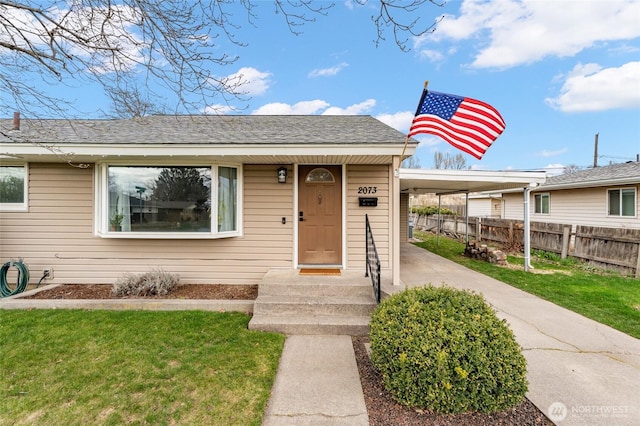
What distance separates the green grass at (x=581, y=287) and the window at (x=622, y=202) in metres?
4.49

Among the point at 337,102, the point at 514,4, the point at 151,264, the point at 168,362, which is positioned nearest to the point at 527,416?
the point at 168,362

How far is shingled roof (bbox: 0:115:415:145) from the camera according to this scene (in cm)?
466

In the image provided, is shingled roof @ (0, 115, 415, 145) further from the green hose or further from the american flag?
the green hose

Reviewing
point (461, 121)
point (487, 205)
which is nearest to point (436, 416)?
point (461, 121)

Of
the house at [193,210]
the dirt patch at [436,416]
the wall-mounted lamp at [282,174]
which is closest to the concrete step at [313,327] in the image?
the dirt patch at [436,416]

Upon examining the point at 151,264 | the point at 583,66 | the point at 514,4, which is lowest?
the point at 151,264

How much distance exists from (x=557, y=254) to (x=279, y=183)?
899cm

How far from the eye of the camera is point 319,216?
18.2 feet

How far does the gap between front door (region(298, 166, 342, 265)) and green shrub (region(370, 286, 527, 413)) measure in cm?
311

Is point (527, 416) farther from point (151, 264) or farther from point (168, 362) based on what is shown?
point (151, 264)

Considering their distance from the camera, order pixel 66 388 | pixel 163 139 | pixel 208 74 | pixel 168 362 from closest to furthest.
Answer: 1. pixel 66 388
2. pixel 168 362
3. pixel 208 74
4. pixel 163 139

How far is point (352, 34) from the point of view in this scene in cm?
445

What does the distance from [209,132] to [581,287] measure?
8.00 m

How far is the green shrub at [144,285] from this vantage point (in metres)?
4.74
